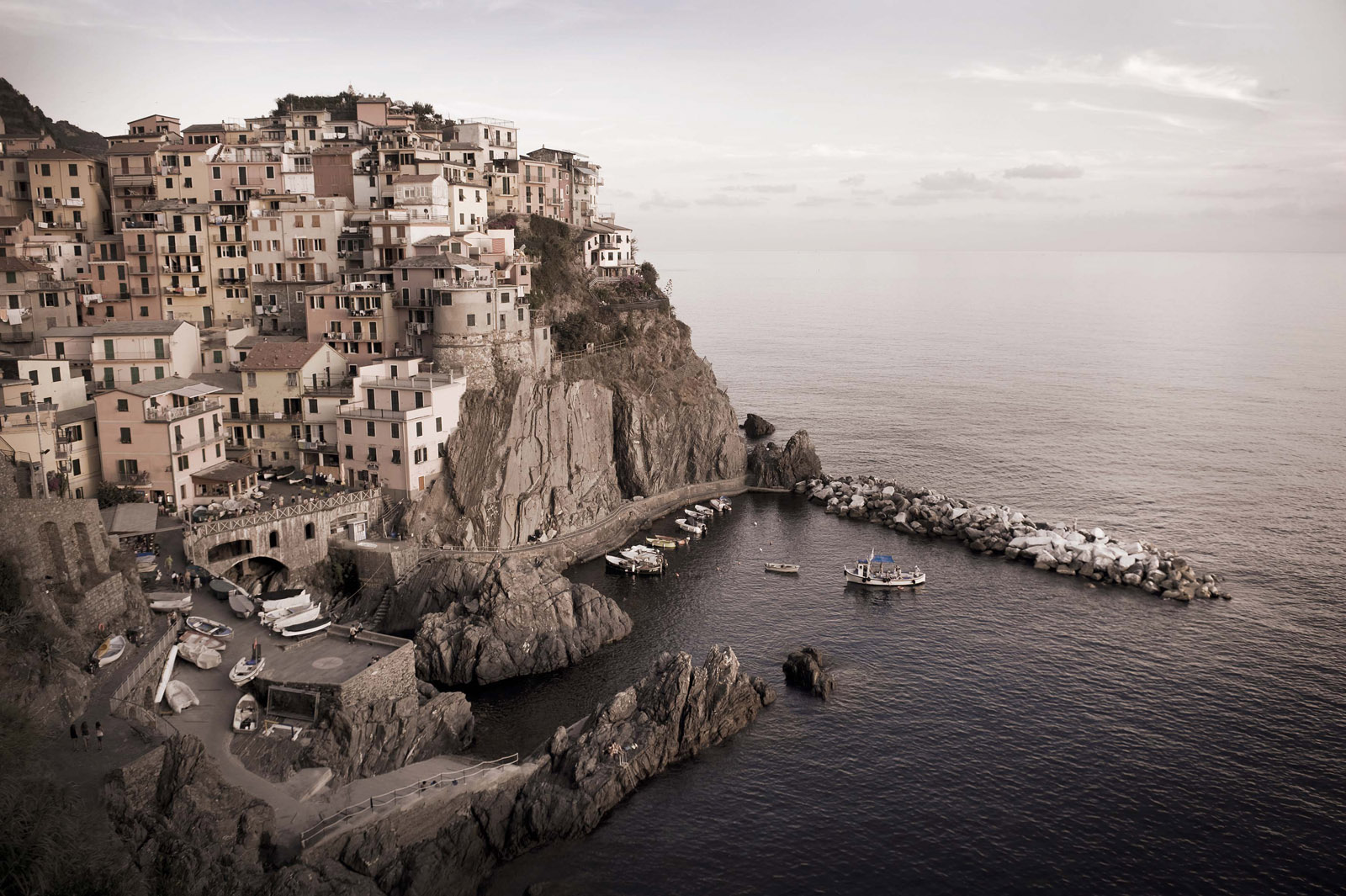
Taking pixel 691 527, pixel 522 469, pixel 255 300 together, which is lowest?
pixel 691 527

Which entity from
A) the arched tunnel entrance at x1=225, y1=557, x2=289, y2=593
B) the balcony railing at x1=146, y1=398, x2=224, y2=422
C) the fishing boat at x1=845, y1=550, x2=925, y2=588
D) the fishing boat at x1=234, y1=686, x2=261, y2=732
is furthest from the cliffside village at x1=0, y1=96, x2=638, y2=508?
the fishing boat at x1=845, y1=550, x2=925, y2=588

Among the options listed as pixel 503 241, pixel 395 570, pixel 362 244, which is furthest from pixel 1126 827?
pixel 362 244

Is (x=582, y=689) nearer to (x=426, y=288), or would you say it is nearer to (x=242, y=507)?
(x=242, y=507)

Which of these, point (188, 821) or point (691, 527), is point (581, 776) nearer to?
point (188, 821)

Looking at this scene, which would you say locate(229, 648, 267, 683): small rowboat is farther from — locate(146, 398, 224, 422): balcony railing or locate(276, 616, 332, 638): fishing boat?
locate(146, 398, 224, 422): balcony railing

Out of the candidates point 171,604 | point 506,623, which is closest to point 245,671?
point 171,604

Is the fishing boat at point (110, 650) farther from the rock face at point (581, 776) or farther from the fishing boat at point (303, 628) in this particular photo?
the rock face at point (581, 776)

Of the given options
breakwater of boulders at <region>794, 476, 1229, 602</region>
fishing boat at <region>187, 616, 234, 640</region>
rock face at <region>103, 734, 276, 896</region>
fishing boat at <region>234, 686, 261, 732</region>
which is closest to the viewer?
rock face at <region>103, 734, 276, 896</region>
